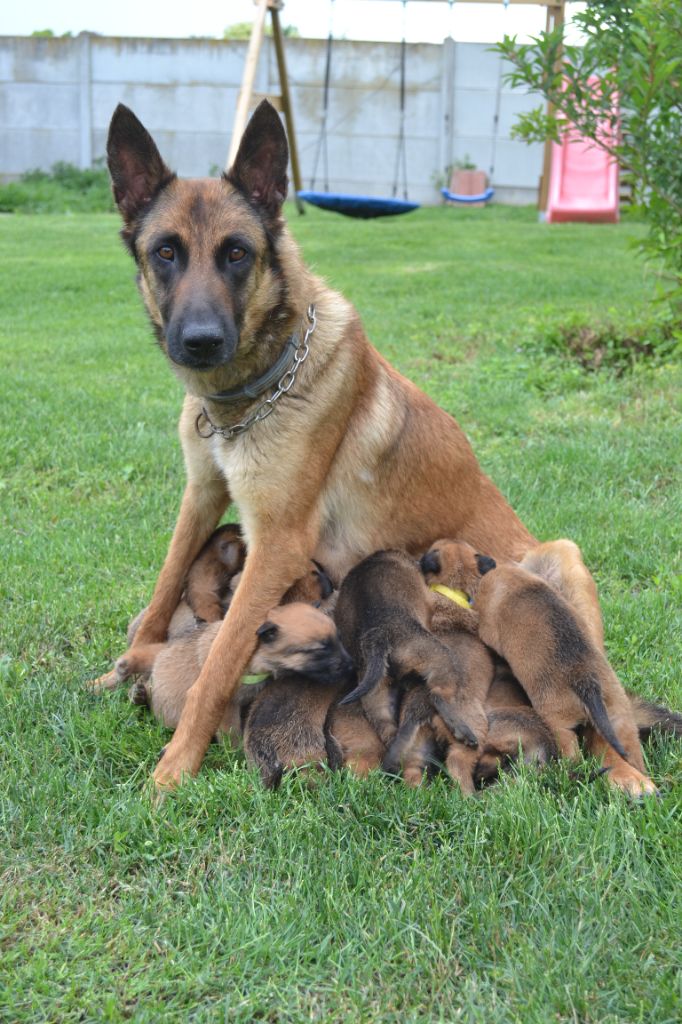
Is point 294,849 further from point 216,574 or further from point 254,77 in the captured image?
point 254,77

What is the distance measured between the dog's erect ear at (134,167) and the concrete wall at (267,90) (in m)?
20.8

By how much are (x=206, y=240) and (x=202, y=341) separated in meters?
0.41

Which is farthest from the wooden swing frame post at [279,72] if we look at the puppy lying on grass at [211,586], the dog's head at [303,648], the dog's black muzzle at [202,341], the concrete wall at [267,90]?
the dog's head at [303,648]

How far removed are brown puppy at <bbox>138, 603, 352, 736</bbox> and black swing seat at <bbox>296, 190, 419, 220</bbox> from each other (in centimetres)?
1395

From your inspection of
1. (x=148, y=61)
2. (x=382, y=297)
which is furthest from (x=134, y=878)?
(x=148, y=61)

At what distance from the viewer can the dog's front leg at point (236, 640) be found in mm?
3266

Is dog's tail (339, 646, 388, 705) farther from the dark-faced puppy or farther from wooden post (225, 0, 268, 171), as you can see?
wooden post (225, 0, 268, 171)

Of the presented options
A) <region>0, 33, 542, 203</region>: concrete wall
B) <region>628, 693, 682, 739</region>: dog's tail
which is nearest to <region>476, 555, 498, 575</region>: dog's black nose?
<region>628, 693, 682, 739</region>: dog's tail

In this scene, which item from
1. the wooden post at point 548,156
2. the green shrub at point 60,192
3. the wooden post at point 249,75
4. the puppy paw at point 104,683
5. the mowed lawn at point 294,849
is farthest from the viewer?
the green shrub at point 60,192

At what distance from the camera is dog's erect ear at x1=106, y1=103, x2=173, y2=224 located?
3.58 m

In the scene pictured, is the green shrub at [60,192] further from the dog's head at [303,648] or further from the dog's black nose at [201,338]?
the dog's head at [303,648]

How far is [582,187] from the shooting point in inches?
770

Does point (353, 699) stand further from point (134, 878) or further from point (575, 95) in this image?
point (575, 95)

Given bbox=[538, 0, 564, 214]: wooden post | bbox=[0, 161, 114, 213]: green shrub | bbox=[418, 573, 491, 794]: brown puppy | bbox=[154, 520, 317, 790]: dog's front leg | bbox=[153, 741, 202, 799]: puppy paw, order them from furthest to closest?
bbox=[0, 161, 114, 213]: green shrub, bbox=[538, 0, 564, 214]: wooden post, bbox=[154, 520, 317, 790]: dog's front leg, bbox=[153, 741, 202, 799]: puppy paw, bbox=[418, 573, 491, 794]: brown puppy
